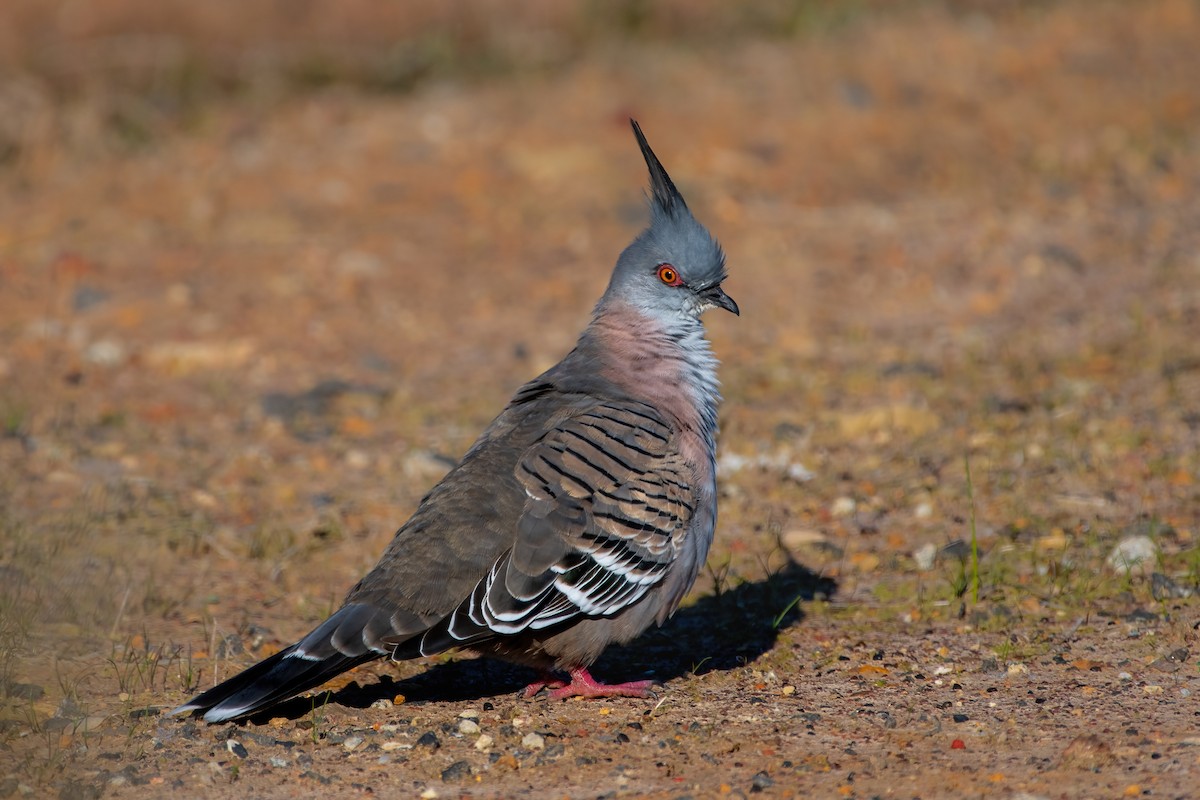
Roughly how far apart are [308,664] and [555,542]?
2.78 feet

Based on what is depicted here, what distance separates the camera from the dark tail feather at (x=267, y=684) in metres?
4.25

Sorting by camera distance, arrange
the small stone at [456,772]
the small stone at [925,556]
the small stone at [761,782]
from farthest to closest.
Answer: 1. the small stone at [925,556]
2. the small stone at [456,772]
3. the small stone at [761,782]

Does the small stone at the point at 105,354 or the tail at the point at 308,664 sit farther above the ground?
the small stone at the point at 105,354

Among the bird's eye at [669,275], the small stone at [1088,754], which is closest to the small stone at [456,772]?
the small stone at [1088,754]

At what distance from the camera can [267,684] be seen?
427cm

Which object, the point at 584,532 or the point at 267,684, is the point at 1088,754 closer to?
the point at 584,532

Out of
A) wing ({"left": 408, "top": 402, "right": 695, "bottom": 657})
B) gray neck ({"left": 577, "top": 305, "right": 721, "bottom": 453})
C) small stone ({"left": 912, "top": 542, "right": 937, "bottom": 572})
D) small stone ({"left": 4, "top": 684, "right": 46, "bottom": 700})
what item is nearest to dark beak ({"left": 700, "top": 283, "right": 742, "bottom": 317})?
gray neck ({"left": 577, "top": 305, "right": 721, "bottom": 453})

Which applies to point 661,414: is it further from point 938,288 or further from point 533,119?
point 533,119

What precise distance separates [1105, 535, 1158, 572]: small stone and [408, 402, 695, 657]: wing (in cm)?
192

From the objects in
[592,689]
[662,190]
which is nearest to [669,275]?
[662,190]

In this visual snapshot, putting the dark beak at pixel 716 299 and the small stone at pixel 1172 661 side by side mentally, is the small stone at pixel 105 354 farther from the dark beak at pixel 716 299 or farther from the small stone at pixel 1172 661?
the small stone at pixel 1172 661

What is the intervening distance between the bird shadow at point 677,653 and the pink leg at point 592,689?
0.22 metres

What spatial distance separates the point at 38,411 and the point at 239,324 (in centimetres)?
144

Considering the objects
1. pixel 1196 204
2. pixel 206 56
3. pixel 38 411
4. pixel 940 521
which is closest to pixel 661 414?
pixel 940 521
